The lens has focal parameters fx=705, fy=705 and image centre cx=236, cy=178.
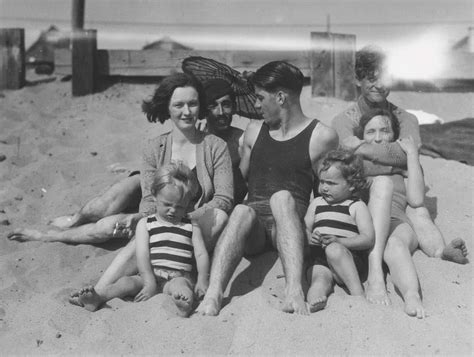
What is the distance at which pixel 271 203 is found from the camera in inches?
159

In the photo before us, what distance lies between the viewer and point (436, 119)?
6.97m

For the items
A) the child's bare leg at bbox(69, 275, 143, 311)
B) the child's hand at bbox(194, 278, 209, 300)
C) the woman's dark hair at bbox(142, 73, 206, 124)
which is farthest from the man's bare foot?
the woman's dark hair at bbox(142, 73, 206, 124)

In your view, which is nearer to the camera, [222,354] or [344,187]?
[222,354]

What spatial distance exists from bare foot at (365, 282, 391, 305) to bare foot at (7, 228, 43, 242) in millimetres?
2434

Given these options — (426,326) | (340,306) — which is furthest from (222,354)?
(426,326)

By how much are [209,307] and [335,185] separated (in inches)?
40.3

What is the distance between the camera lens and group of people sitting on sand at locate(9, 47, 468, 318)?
391 centimetres

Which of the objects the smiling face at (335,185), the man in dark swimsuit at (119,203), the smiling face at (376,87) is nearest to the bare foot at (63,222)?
the man in dark swimsuit at (119,203)

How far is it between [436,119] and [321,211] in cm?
333

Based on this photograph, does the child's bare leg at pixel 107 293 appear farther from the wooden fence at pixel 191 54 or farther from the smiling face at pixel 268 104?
the wooden fence at pixel 191 54

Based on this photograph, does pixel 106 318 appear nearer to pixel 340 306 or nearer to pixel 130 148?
pixel 340 306

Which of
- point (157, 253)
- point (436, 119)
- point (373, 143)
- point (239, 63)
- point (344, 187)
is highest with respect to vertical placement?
point (239, 63)

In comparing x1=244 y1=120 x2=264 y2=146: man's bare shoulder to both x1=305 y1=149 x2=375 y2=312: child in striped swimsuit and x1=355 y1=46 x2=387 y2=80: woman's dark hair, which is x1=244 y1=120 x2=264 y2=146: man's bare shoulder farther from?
x1=355 y1=46 x2=387 y2=80: woman's dark hair

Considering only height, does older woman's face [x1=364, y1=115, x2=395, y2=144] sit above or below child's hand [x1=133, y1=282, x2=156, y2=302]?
above
